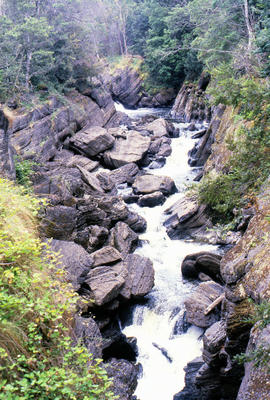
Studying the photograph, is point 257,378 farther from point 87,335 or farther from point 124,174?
point 124,174

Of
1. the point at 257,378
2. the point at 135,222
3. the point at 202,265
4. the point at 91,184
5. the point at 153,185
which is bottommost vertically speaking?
the point at 153,185

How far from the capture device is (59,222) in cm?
1023

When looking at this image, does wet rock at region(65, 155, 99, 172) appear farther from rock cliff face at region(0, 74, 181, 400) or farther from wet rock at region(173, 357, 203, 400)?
wet rock at region(173, 357, 203, 400)

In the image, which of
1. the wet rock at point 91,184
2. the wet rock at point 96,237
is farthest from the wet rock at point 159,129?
the wet rock at point 96,237

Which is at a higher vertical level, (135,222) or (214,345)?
(214,345)

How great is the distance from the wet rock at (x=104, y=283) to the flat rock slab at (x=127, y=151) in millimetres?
11407

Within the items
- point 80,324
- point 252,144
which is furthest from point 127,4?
point 80,324

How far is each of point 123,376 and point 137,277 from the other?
11.5ft

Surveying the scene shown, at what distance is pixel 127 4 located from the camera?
48.9 m

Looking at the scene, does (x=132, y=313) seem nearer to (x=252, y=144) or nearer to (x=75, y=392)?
(x=252, y=144)

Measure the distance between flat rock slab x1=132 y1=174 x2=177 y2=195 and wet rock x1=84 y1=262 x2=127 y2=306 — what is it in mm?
→ 7713

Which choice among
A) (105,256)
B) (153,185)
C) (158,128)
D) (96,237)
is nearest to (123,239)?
(96,237)

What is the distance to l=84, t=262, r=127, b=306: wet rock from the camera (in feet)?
31.2

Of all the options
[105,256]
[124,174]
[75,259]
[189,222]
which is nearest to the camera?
[75,259]
